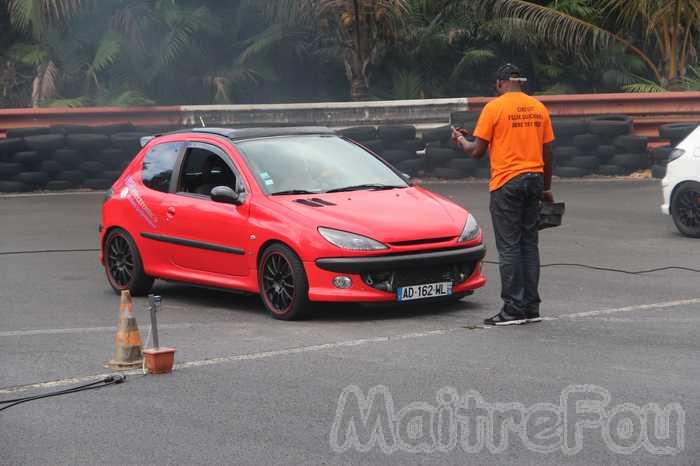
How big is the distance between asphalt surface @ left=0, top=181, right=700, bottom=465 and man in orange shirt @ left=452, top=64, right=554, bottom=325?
0.34 metres

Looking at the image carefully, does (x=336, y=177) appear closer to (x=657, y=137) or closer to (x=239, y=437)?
(x=239, y=437)

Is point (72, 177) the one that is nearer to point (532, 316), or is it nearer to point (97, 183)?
point (97, 183)

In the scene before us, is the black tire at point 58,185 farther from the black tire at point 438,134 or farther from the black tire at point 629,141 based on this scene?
the black tire at point 629,141

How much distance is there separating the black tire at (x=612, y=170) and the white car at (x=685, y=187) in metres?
6.01

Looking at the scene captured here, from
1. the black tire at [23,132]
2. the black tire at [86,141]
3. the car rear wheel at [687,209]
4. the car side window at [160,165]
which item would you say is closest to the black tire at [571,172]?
the car rear wheel at [687,209]

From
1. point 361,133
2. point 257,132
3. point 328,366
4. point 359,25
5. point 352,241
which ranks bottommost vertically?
point 328,366

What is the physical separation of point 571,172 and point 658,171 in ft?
4.81

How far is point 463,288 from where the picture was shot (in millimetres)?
10141

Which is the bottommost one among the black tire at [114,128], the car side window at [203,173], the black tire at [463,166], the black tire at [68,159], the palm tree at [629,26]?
the black tire at [463,166]

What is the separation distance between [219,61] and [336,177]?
17240mm

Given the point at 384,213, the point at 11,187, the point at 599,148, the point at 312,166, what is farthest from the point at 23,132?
the point at 384,213

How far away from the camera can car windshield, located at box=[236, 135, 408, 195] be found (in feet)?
34.7

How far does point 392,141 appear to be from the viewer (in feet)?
68.3

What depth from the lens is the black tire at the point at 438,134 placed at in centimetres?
2092
